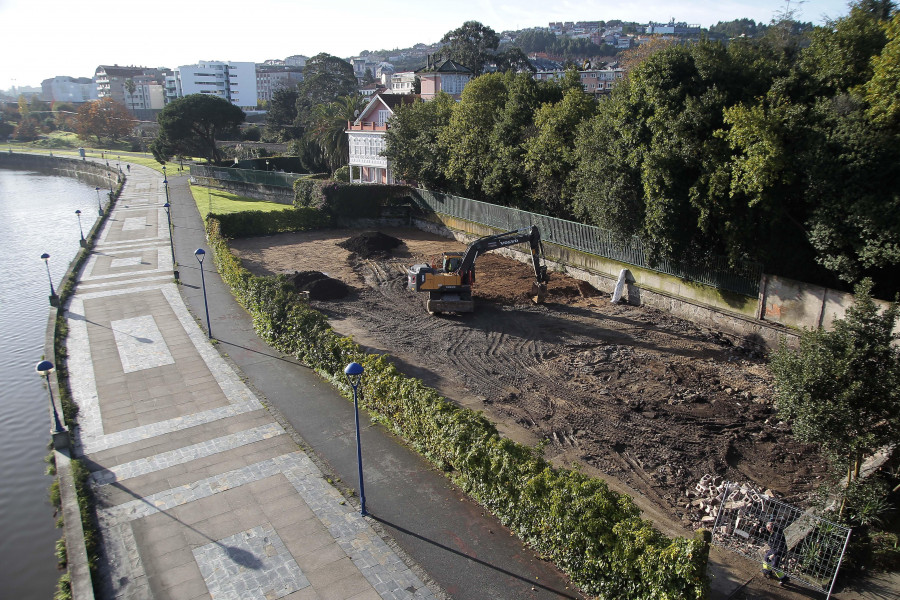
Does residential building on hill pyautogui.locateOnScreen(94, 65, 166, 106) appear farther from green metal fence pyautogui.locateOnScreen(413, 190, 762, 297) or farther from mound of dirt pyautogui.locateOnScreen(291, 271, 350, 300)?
mound of dirt pyautogui.locateOnScreen(291, 271, 350, 300)

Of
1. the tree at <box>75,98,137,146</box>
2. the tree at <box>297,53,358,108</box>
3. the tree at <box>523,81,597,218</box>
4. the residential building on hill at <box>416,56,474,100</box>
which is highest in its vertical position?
the tree at <box>297,53,358,108</box>

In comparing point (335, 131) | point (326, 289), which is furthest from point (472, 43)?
point (326, 289)

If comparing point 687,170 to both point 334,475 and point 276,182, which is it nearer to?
point 334,475

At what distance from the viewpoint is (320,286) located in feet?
81.7

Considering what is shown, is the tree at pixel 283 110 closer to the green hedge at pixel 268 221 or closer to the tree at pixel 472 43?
the tree at pixel 472 43

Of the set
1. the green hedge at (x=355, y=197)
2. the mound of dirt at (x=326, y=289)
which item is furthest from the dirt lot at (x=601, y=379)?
the green hedge at (x=355, y=197)

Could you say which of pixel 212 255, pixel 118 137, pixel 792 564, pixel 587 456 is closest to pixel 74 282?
pixel 212 255

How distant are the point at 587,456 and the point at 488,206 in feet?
71.1

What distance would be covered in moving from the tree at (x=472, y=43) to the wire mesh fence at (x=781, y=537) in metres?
80.8

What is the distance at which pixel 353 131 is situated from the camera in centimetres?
5288

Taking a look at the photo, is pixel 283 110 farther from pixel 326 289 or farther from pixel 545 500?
pixel 545 500

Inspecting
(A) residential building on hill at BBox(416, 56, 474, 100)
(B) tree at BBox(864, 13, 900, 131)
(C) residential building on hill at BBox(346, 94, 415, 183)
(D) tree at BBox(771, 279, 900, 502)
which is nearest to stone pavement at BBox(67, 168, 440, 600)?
(D) tree at BBox(771, 279, 900, 502)

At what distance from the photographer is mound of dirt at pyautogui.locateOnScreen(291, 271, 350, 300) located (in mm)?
24672

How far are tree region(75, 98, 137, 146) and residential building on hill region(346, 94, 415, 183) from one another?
72883 mm
